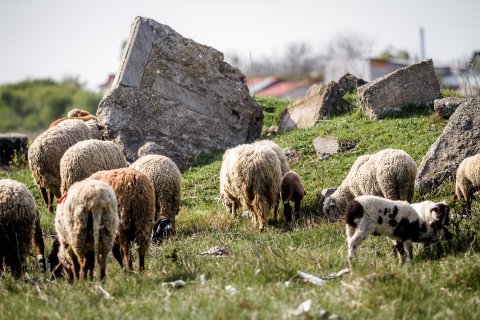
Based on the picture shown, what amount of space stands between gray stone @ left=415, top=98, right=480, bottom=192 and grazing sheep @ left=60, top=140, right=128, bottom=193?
5.28m

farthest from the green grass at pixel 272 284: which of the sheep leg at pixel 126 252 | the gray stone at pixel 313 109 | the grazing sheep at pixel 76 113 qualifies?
the grazing sheep at pixel 76 113

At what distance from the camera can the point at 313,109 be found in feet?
59.9

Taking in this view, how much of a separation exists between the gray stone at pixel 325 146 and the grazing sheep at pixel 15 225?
7322 millimetres

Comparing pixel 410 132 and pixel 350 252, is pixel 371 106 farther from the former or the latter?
pixel 350 252

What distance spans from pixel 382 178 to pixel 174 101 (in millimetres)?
7916

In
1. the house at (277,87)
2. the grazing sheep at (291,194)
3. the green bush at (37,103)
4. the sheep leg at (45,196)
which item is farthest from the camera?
the house at (277,87)

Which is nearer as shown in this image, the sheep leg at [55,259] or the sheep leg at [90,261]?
the sheep leg at [90,261]

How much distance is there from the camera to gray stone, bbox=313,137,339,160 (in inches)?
606

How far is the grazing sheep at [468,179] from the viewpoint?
11.3m

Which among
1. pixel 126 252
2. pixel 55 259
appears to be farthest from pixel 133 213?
pixel 55 259

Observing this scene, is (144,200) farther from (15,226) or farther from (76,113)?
(76,113)

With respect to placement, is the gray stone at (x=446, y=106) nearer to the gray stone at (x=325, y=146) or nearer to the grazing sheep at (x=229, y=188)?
the gray stone at (x=325, y=146)

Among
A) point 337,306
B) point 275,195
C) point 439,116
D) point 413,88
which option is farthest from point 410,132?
point 337,306

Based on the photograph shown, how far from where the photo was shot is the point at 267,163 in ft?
39.3
